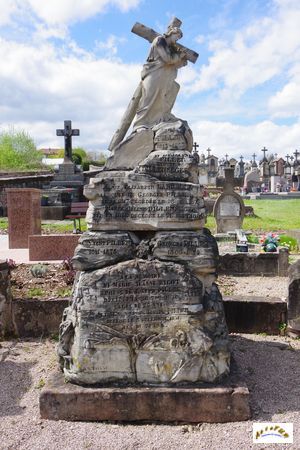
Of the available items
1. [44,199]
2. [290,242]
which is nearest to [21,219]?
[290,242]

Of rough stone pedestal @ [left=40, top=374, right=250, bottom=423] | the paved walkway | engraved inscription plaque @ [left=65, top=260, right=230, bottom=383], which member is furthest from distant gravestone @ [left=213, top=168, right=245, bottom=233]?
rough stone pedestal @ [left=40, top=374, right=250, bottom=423]

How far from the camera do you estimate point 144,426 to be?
3.73 m

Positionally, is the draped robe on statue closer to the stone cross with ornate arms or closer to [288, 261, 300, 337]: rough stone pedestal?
the stone cross with ornate arms

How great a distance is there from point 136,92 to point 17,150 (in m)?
54.5

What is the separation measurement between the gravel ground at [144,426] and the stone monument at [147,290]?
17cm

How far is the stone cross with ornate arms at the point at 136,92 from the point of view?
23.8 feet

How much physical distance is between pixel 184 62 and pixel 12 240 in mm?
6852

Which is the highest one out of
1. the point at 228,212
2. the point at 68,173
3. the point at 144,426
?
the point at 68,173

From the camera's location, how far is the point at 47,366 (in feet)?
16.3

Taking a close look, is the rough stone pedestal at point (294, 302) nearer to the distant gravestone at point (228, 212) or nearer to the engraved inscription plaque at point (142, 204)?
the engraved inscription plaque at point (142, 204)

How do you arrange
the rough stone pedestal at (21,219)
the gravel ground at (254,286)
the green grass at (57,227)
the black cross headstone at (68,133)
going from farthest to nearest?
the black cross headstone at (68,133), the green grass at (57,227), the rough stone pedestal at (21,219), the gravel ground at (254,286)

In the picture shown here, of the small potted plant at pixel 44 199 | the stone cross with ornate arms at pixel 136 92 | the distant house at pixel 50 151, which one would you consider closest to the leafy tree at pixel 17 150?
the distant house at pixel 50 151

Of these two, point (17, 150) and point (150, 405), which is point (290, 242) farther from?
point (17, 150)

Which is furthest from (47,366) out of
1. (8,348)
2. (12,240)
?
(12,240)
